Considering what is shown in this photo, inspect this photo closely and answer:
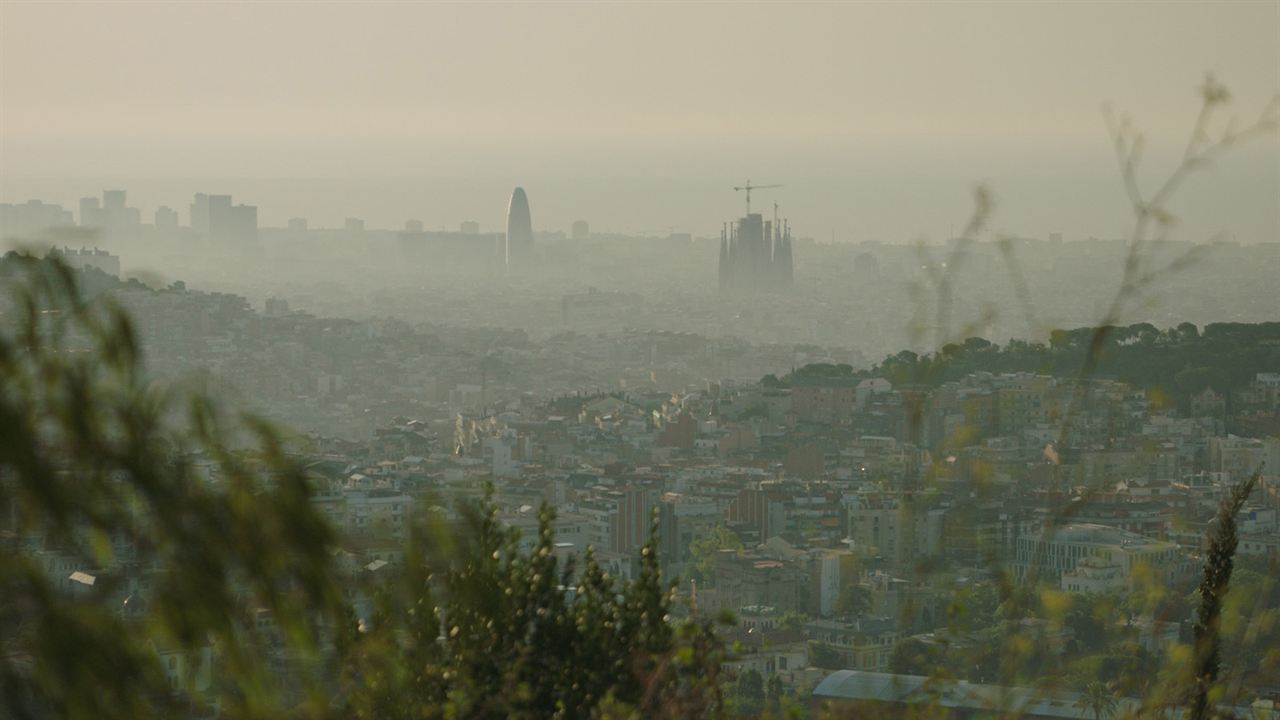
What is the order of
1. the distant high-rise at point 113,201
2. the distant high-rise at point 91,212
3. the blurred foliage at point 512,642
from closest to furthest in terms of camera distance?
the blurred foliage at point 512,642 → the distant high-rise at point 91,212 → the distant high-rise at point 113,201

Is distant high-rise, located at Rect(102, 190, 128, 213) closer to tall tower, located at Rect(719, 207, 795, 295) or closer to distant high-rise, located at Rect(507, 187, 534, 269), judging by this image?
tall tower, located at Rect(719, 207, 795, 295)

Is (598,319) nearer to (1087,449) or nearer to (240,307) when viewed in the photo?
(240,307)

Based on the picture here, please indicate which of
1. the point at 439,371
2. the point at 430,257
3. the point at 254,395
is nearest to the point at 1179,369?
the point at 254,395

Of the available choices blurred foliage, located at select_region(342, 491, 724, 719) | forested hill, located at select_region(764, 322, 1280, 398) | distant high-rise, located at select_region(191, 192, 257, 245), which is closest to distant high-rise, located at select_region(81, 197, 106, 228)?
distant high-rise, located at select_region(191, 192, 257, 245)

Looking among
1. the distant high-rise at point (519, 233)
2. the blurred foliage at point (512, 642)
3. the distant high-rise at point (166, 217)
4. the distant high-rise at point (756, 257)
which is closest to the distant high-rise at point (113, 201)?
the distant high-rise at point (166, 217)

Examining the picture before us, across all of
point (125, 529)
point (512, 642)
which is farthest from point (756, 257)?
point (125, 529)

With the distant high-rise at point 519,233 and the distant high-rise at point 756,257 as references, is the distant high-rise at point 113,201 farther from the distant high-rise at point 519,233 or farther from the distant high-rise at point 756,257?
the distant high-rise at point 519,233
